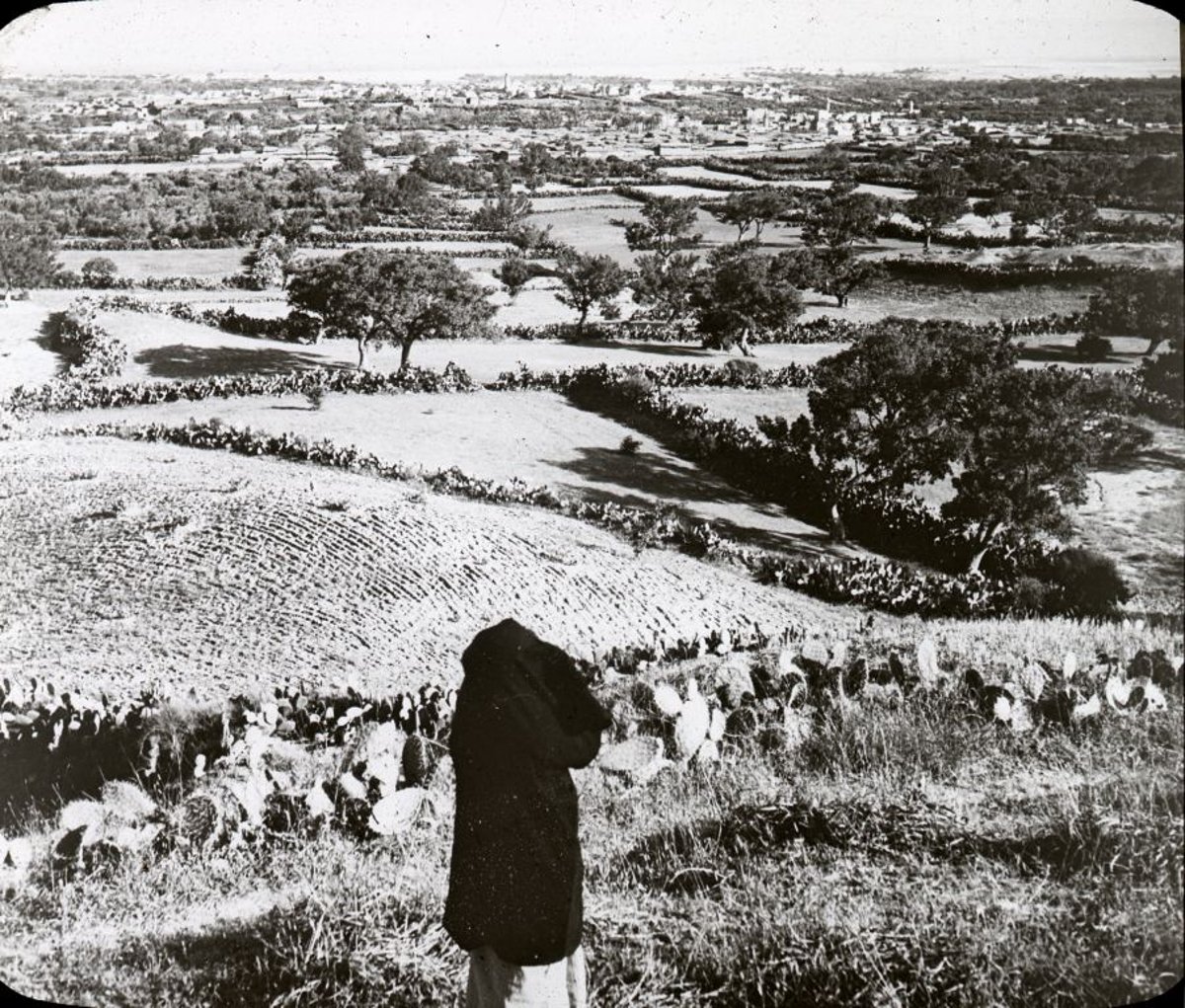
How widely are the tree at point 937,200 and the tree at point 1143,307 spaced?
1019 millimetres

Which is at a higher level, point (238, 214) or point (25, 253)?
point (238, 214)

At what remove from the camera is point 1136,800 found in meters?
4.61

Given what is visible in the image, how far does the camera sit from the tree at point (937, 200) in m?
5.62

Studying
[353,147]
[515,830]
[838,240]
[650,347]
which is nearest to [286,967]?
[515,830]

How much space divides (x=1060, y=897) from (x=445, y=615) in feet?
10.9

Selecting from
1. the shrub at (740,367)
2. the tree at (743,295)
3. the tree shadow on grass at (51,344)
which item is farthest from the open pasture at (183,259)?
the shrub at (740,367)

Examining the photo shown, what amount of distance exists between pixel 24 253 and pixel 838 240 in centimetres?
531

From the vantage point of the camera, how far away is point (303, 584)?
5648 millimetres

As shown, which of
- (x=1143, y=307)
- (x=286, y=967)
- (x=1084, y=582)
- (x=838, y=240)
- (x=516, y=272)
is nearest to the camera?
(x=286, y=967)

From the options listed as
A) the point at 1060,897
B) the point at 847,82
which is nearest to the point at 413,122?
the point at 847,82

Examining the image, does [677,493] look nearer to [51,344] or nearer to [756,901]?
[756,901]

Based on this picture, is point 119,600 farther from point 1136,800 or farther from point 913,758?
point 1136,800

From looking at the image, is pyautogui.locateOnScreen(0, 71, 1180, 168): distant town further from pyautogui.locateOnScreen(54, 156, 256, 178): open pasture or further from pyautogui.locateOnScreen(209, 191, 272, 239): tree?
pyautogui.locateOnScreen(209, 191, 272, 239): tree

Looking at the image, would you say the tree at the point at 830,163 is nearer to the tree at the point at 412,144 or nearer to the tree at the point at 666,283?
the tree at the point at 666,283
